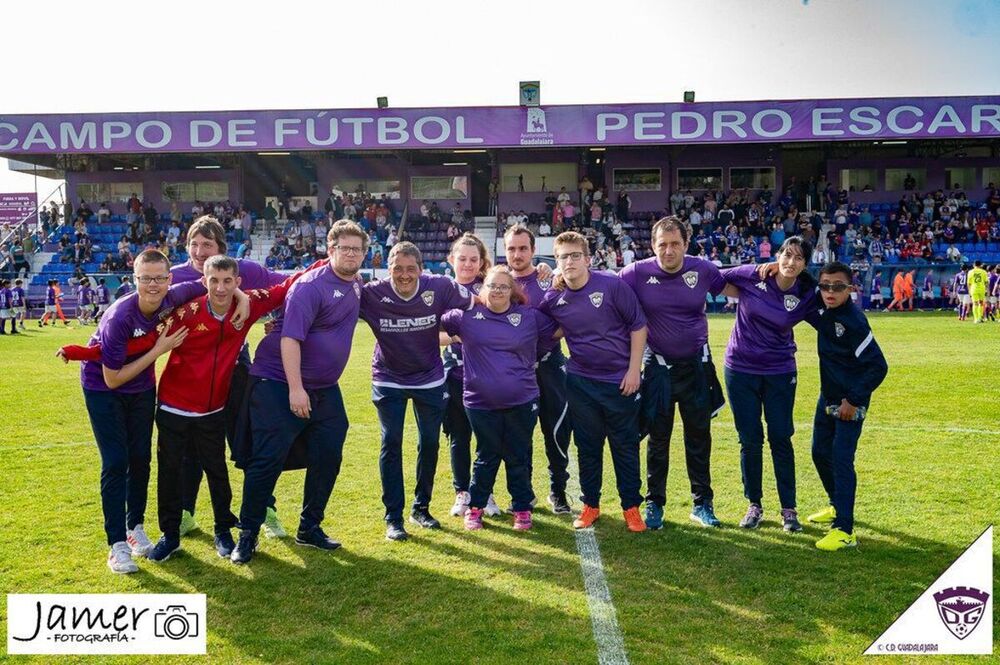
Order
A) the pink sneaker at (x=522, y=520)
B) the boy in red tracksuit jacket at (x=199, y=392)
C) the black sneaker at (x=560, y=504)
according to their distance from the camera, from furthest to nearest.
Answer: the black sneaker at (x=560, y=504)
the pink sneaker at (x=522, y=520)
the boy in red tracksuit jacket at (x=199, y=392)

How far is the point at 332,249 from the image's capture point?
5.46m

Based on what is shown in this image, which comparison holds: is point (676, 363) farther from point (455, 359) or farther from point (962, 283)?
point (962, 283)

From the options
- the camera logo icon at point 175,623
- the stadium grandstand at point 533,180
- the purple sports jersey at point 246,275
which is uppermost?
the stadium grandstand at point 533,180

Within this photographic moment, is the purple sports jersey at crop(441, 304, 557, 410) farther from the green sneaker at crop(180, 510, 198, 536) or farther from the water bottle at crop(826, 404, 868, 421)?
the green sneaker at crop(180, 510, 198, 536)

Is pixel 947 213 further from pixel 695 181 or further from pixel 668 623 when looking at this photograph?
pixel 668 623

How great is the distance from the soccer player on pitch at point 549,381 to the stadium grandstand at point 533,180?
2418 centimetres

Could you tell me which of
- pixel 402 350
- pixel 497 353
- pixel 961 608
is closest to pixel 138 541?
pixel 402 350

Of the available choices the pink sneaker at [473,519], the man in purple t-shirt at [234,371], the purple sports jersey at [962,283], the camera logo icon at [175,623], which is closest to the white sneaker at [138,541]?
the man in purple t-shirt at [234,371]

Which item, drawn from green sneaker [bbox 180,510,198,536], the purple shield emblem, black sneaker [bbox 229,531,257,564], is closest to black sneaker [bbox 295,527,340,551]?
black sneaker [bbox 229,531,257,564]

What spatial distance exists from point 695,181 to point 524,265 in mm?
33093

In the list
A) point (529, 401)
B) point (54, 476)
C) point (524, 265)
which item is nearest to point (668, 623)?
point (529, 401)

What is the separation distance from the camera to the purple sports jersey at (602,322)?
5848mm

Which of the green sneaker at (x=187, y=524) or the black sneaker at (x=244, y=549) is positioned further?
the green sneaker at (x=187, y=524)

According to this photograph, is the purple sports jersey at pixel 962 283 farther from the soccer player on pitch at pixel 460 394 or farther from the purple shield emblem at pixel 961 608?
the purple shield emblem at pixel 961 608
